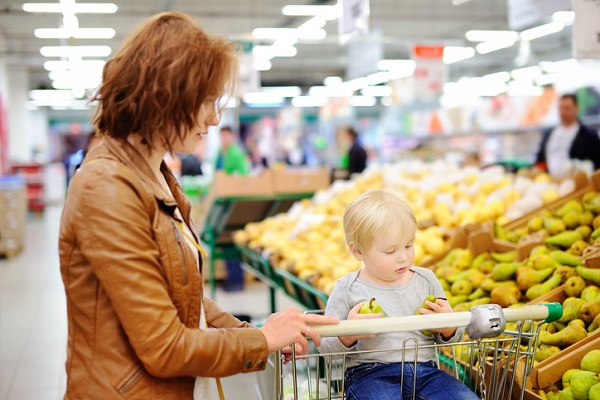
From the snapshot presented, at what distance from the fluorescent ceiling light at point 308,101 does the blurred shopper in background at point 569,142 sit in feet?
80.0

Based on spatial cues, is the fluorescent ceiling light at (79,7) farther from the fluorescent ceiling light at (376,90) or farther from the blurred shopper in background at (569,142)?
the fluorescent ceiling light at (376,90)

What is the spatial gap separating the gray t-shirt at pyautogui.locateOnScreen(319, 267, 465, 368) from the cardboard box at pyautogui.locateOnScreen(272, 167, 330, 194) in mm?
5146

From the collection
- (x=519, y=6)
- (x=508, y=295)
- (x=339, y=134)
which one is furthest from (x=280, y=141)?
(x=508, y=295)

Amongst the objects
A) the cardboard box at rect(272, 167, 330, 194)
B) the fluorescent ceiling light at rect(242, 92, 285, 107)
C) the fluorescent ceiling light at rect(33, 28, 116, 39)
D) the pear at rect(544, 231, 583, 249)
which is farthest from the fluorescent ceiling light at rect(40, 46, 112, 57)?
the pear at rect(544, 231, 583, 249)

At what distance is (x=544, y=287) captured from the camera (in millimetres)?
2730

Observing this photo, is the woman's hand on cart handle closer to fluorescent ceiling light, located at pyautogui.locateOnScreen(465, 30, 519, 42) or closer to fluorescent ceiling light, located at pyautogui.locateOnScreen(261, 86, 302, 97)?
fluorescent ceiling light, located at pyautogui.locateOnScreen(465, 30, 519, 42)

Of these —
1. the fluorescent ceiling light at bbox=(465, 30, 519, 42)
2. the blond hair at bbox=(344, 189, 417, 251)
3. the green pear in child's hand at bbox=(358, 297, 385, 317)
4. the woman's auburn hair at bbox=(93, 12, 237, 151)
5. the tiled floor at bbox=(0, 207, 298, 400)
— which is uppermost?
the fluorescent ceiling light at bbox=(465, 30, 519, 42)

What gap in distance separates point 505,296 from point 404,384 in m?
0.98

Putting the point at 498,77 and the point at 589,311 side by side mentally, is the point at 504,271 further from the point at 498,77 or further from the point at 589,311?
the point at 498,77

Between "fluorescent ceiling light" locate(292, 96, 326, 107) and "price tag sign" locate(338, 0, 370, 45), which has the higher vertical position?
"price tag sign" locate(338, 0, 370, 45)

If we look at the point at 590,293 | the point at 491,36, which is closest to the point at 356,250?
the point at 590,293

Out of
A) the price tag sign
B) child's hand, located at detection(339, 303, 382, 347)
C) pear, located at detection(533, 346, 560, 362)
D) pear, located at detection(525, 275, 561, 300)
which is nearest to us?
child's hand, located at detection(339, 303, 382, 347)

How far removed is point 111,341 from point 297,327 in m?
0.42

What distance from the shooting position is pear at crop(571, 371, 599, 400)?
202 centimetres
